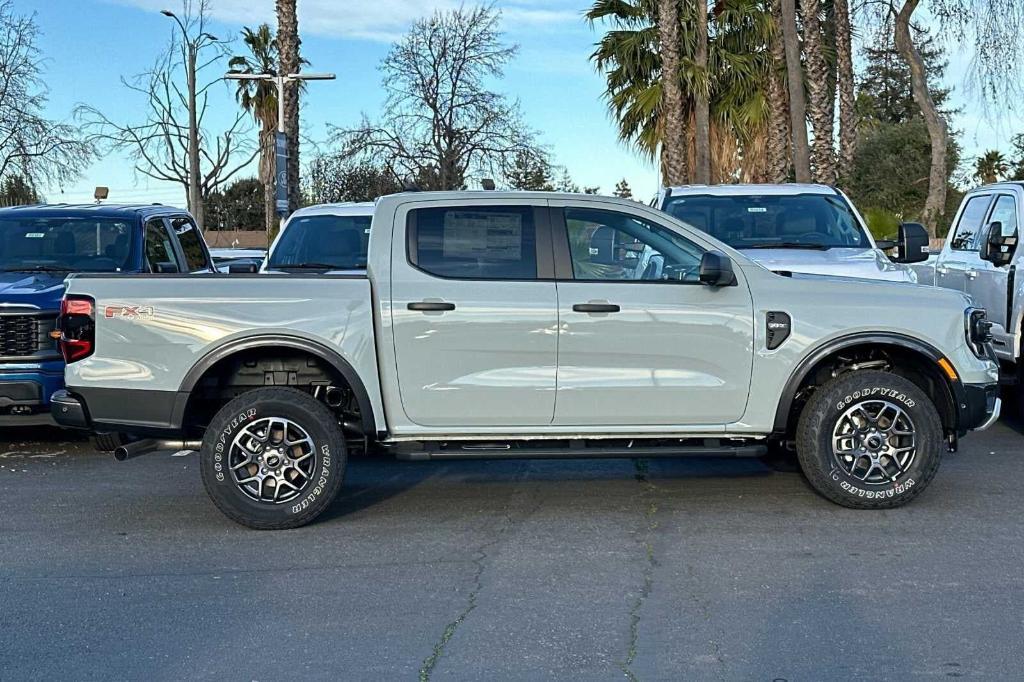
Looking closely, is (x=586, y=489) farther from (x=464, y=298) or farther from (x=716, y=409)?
(x=464, y=298)

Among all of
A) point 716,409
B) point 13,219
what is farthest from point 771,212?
point 13,219

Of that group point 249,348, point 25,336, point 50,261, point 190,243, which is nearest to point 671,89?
point 190,243

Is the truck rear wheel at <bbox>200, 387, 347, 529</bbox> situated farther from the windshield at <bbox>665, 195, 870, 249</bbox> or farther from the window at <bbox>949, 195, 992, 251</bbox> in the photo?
the window at <bbox>949, 195, 992, 251</bbox>

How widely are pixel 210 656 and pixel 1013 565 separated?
3933mm

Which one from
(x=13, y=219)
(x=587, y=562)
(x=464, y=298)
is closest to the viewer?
(x=587, y=562)

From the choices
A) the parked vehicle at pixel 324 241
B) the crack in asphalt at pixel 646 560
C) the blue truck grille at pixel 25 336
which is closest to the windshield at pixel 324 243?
the parked vehicle at pixel 324 241

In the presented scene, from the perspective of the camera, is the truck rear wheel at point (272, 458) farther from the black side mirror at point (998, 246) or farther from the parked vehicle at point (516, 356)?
the black side mirror at point (998, 246)

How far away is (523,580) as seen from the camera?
605 centimetres

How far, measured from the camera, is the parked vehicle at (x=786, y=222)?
1077cm

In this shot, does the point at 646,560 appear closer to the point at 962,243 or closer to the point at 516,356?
the point at 516,356

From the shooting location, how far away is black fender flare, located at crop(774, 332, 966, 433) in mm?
7203

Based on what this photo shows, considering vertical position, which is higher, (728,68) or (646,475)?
(728,68)

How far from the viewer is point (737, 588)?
5879 mm

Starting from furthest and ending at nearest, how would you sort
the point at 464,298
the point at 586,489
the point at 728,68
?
the point at 728,68 → the point at 586,489 → the point at 464,298
